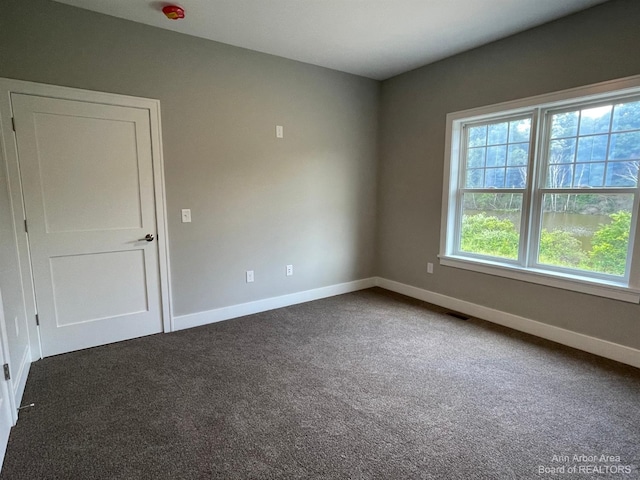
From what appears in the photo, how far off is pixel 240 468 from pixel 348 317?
211cm

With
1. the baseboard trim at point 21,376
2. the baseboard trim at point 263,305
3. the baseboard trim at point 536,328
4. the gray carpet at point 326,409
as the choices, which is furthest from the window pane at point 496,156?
the baseboard trim at point 21,376

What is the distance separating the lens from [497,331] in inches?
126

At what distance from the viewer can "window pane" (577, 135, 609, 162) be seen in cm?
268

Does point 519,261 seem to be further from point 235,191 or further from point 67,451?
point 67,451

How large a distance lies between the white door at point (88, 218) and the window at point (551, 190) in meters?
3.15

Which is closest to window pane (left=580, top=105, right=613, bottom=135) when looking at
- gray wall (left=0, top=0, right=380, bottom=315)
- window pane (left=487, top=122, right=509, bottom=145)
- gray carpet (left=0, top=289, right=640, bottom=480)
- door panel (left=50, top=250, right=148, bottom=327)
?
window pane (left=487, top=122, right=509, bottom=145)

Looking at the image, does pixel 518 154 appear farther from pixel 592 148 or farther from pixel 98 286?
pixel 98 286

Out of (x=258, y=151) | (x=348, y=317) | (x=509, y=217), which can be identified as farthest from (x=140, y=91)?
(x=509, y=217)

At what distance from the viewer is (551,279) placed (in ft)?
9.78

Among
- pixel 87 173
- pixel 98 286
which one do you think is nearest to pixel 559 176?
pixel 87 173

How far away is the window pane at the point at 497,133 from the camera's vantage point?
3324mm

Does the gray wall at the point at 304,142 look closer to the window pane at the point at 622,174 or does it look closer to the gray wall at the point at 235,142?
the gray wall at the point at 235,142

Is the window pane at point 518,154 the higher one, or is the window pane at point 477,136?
the window pane at point 477,136

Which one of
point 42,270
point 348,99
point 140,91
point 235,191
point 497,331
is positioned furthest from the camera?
point 348,99
